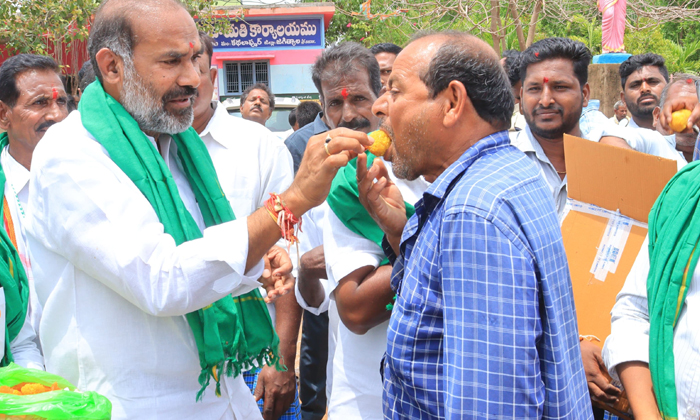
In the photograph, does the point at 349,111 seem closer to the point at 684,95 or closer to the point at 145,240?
the point at 145,240

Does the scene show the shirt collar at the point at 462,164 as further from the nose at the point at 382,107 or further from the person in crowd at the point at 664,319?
the person in crowd at the point at 664,319

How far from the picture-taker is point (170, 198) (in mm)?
2031

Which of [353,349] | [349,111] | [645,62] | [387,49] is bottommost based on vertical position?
[353,349]

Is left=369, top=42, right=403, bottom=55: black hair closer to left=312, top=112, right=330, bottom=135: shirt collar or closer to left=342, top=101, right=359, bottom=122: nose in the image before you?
left=312, top=112, right=330, bottom=135: shirt collar

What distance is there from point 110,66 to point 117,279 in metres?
0.81

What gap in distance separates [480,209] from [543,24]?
85.4 feet

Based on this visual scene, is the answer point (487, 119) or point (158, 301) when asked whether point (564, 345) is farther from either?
point (158, 301)

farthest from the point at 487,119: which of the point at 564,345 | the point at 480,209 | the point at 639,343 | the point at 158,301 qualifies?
the point at 158,301

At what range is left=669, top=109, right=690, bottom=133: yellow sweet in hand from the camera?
306 cm

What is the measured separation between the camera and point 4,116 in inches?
150

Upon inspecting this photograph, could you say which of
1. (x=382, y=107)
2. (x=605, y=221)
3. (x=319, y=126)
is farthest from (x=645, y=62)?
(x=382, y=107)

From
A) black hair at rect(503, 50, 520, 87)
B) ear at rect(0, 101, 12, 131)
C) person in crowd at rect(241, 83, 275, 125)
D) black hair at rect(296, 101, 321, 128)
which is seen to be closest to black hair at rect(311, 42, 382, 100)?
black hair at rect(503, 50, 520, 87)

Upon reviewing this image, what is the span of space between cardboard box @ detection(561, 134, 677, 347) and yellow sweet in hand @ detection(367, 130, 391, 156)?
103 cm

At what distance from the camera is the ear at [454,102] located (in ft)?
5.85
